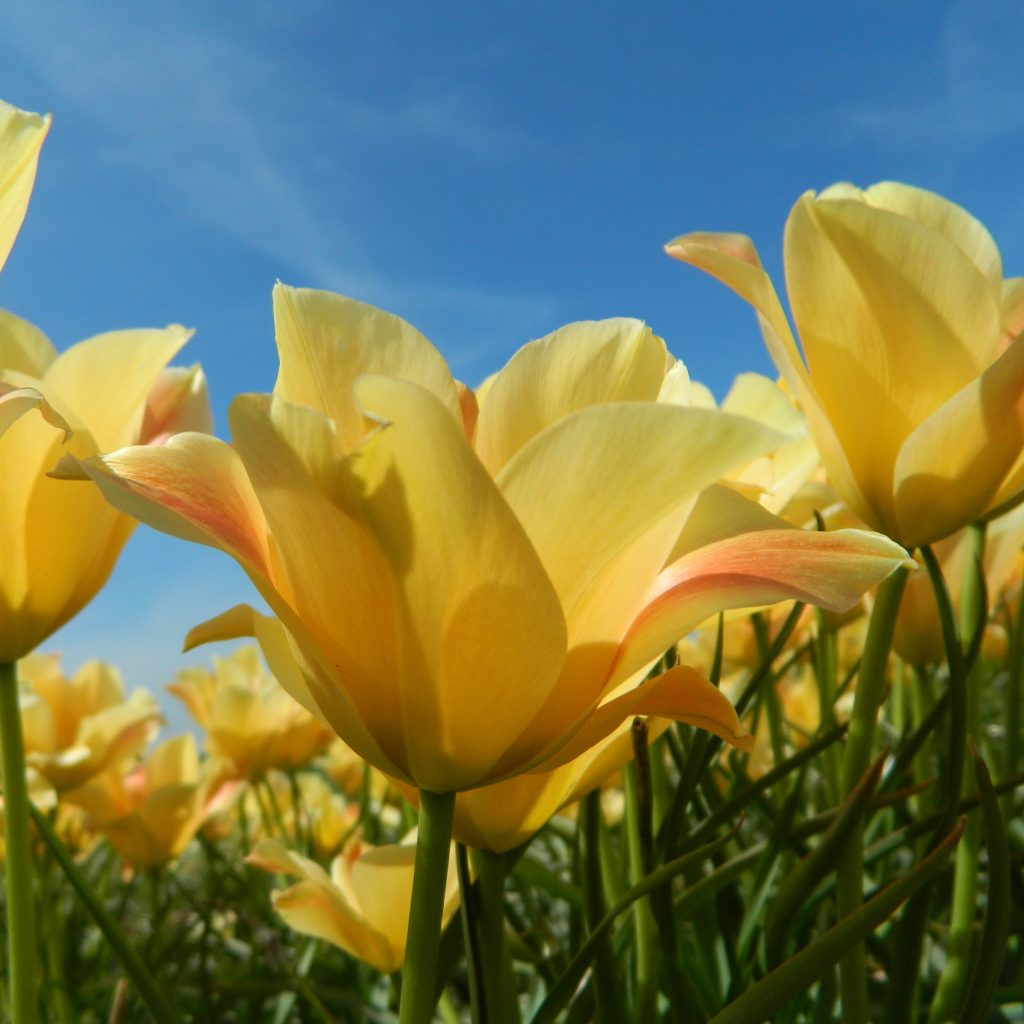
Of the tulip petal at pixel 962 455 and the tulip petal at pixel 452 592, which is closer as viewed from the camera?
the tulip petal at pixel 452 592

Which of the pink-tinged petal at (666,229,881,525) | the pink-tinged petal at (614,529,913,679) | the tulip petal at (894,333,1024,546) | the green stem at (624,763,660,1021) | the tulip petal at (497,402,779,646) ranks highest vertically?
the pink-tinged petal at (666,229,881,525)

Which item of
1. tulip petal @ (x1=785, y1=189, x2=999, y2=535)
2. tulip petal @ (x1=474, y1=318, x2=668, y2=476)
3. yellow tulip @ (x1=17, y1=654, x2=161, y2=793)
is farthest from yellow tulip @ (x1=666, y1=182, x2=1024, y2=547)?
yellow tulip @ (x1=17, y1=654, x2=161, y2=793)

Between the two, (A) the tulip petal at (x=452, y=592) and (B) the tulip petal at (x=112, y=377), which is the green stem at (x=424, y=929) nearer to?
(A) the tulip petal at (x=452, y=592)

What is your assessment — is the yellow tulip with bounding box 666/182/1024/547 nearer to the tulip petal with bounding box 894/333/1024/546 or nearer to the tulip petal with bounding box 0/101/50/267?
the tulip petal with bounding box 894/333/1024/546

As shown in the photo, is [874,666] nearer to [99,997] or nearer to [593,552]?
[593,552]

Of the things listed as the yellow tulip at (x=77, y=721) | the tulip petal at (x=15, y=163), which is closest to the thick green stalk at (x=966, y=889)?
the tulip petal at (x=15, y=163)

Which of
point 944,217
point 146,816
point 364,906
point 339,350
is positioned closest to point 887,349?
point 944,217

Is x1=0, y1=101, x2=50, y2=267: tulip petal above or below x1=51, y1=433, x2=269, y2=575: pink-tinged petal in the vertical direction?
above
